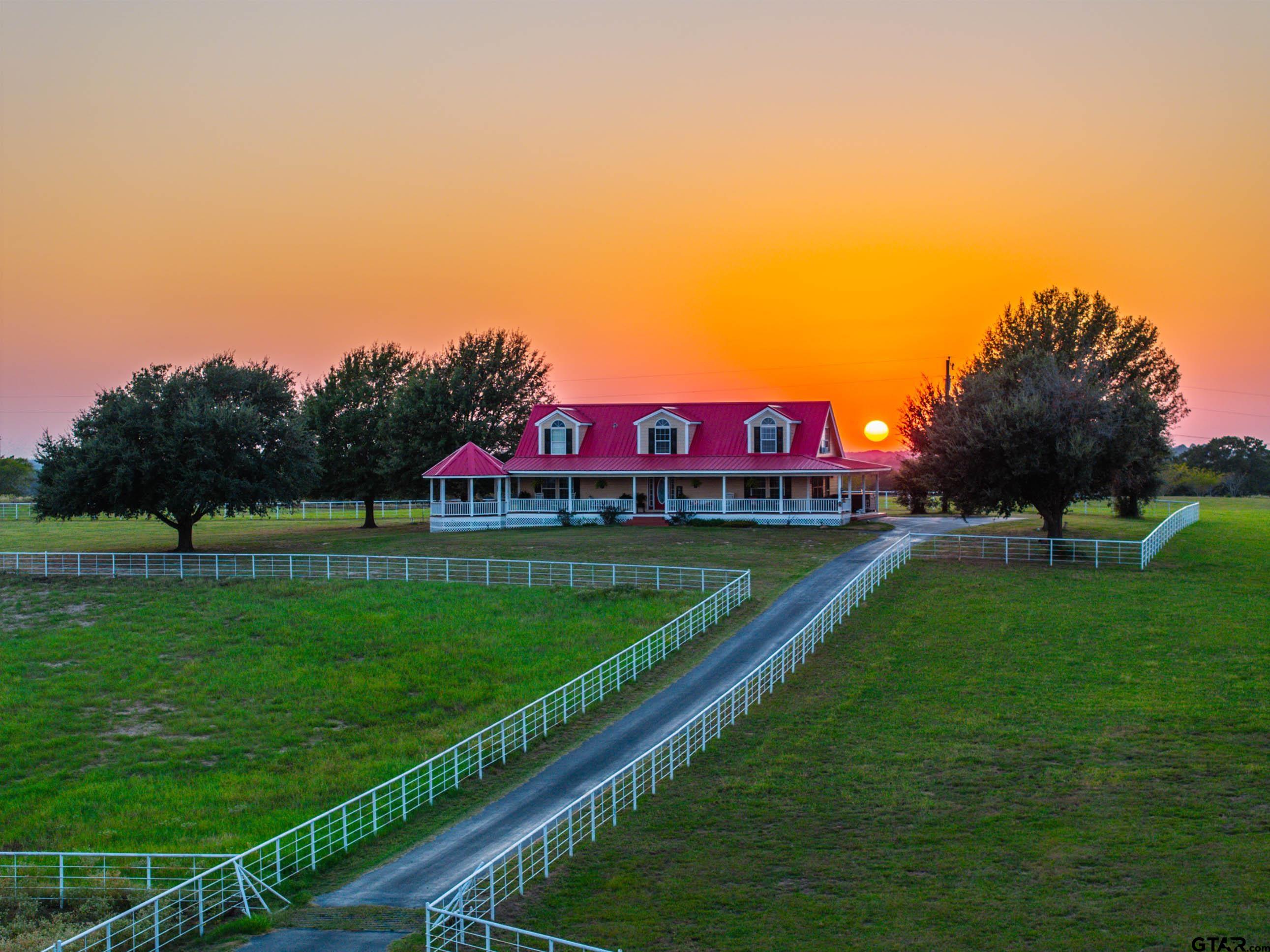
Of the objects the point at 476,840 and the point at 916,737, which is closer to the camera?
the point at 476,840

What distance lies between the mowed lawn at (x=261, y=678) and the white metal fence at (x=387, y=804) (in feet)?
2.53

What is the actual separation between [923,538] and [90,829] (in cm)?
3549

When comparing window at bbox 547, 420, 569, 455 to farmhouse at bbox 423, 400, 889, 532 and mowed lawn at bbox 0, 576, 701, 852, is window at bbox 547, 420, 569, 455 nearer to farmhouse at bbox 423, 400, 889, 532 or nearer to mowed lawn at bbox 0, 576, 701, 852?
farmhouse at bbox 423, 400, 889, 532

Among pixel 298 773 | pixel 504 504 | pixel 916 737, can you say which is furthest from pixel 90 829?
pixel 504 504

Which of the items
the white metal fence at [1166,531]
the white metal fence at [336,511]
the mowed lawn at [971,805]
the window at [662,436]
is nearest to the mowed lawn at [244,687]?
the mowed lawn at [971,805]

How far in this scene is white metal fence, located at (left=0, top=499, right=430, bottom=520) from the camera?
7956cm

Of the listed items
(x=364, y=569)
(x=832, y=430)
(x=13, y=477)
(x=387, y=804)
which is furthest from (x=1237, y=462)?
(x=13, y=477)

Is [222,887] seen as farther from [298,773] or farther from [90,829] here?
[298,773]

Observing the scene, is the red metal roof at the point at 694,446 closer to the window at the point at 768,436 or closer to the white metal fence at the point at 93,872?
the window at the point at 768,436

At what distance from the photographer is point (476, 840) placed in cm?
1862

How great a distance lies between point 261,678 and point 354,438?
3900cm

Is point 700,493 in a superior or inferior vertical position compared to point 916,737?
superior

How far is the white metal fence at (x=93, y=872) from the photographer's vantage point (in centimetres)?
1644

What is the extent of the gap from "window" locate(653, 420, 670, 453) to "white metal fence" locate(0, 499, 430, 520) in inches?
847
